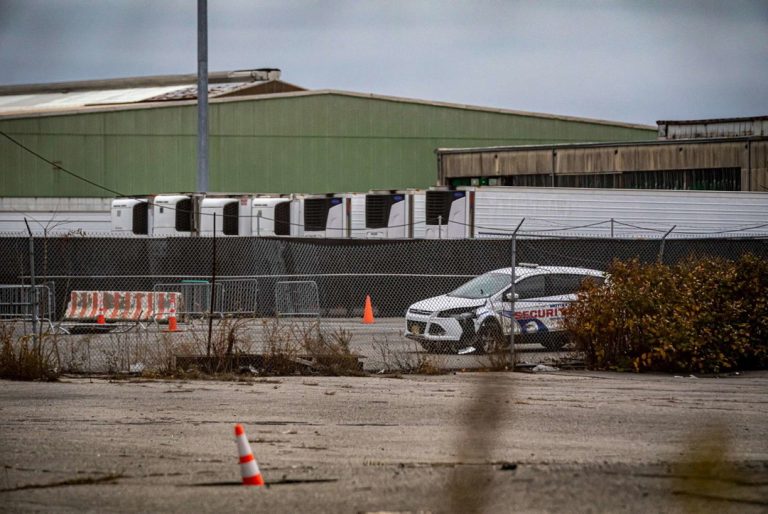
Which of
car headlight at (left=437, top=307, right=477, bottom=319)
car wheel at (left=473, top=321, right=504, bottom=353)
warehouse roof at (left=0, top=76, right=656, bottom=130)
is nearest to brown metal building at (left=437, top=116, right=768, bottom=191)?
warehouse roof at (left=0, top=76, right=656, bottom=130)

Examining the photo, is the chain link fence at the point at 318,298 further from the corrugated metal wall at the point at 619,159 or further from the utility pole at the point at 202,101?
the corrugated metal wall at the point at 619,159

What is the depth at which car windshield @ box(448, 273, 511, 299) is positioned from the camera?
19.2m

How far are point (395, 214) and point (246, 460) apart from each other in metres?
25.5

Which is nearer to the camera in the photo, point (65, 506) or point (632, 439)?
point (65, 506)

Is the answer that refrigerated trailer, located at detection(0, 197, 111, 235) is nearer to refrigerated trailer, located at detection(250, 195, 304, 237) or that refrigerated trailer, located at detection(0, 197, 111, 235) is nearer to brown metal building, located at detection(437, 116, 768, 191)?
refrigerated trailer, located at detection(250, 195, 304, 237)

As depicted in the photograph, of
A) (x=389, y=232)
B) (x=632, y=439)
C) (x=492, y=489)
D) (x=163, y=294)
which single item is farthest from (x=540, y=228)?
(x=492, y=489)

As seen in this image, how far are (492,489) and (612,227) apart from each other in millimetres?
25397

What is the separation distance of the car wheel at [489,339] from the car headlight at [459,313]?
0.41 metres

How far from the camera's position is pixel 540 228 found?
33.2 metres

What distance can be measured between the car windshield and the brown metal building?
2297 centimetres

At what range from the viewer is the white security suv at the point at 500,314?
1767cm

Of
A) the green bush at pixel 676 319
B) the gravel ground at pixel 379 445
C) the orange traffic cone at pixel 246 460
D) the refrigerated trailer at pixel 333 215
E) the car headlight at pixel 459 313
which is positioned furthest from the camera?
the refrigerated trailer at pixel 333 215

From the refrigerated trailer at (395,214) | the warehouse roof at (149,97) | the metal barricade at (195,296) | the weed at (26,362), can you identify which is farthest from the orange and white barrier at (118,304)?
the warehouse roof at (149,97)

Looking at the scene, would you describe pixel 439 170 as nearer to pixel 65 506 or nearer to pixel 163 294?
pixel 163 294
